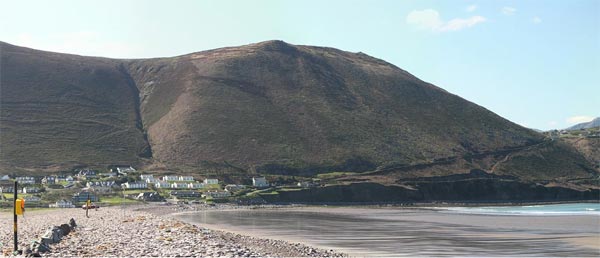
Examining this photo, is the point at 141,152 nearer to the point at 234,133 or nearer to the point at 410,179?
the point at 234,133

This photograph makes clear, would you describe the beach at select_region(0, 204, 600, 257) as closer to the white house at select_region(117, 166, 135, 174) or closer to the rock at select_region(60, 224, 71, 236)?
the rock at select_region(60, 224, 71, 236)

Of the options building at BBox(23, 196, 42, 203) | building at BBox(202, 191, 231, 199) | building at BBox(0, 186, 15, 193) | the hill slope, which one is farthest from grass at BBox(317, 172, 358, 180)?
building at BBox(0, 186, 15, 193)

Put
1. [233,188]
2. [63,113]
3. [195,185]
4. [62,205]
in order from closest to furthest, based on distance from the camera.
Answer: [62,205] < [233,188] < [195,185] < [63,113]

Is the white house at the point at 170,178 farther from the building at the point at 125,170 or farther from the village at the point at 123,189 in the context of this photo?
the building at the point at 125,170

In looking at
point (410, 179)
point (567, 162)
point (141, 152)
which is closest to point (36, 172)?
point (141, 152)

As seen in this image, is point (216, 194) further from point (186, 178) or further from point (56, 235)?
point (56, 235)

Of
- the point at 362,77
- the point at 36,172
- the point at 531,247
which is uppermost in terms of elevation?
the point at 362,77

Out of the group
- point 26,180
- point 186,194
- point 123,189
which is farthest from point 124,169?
point 186,194
